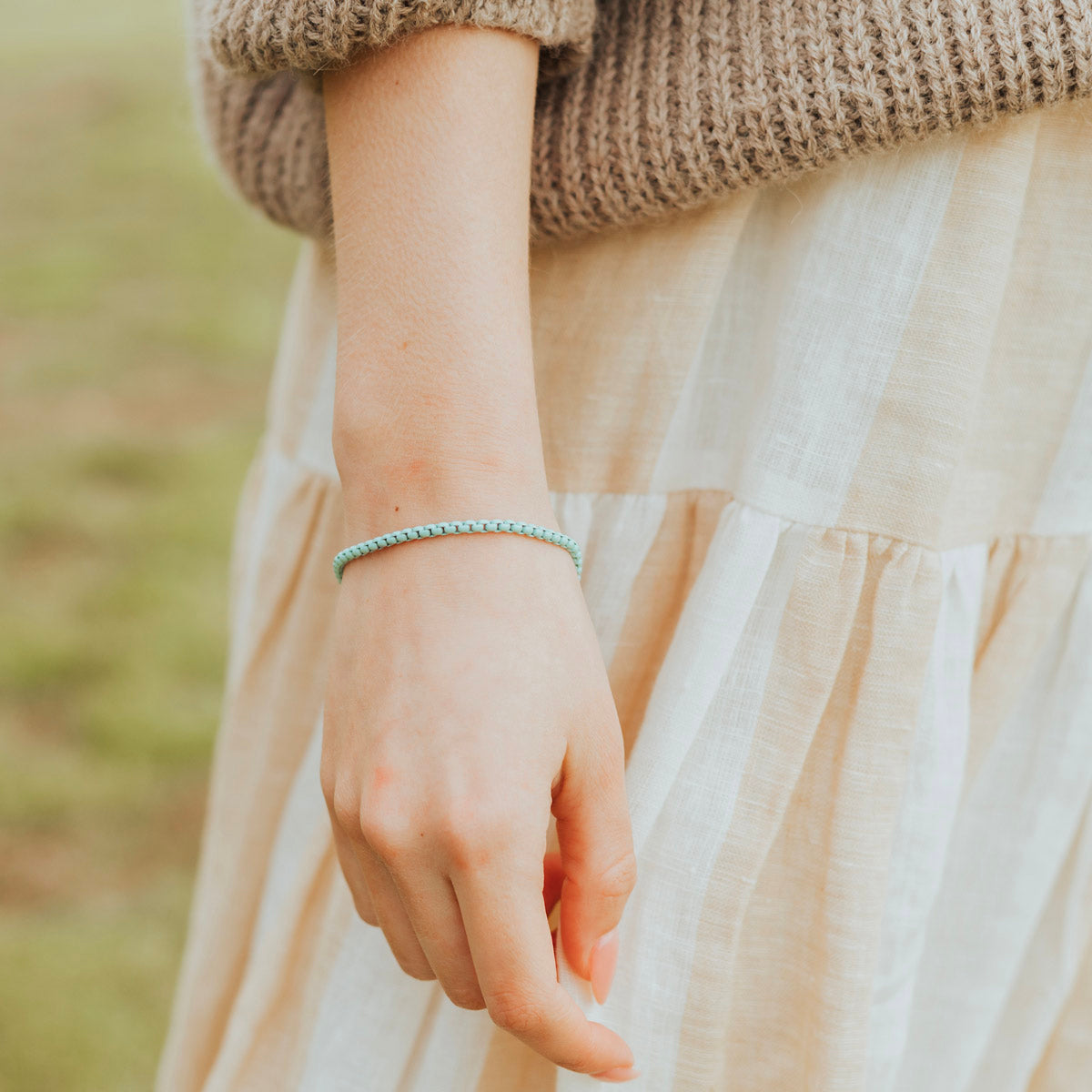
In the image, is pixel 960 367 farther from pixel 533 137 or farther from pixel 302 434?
pixel 302 434

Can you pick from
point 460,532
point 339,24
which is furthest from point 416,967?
point 339,24

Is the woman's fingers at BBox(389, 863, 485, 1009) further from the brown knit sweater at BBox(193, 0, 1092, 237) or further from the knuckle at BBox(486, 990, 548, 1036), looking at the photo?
the brown knit sweater at BBox(193, 0, 1092, 237)

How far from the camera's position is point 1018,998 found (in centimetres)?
89

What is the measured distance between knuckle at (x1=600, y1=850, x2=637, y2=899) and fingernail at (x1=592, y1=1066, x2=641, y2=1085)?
0.38 ft

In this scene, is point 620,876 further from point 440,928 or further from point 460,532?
point 460,532

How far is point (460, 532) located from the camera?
61 centimetres

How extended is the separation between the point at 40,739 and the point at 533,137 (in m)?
2.04

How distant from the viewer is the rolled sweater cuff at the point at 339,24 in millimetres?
617

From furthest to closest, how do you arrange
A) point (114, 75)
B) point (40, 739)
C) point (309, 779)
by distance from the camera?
point (114, 75), point (40, 739), point (309, 779)

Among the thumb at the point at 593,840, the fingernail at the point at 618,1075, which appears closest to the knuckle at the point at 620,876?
the thumb at the point at 593,840

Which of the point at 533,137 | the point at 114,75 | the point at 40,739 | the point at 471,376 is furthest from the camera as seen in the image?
the point at 114,75

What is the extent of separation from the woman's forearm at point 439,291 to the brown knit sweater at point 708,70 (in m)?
0.03

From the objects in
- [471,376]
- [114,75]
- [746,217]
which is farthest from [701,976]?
[114,75]

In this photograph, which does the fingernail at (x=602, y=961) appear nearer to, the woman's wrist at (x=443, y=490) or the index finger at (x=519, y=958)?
the index finger at (x=519, y=958)
